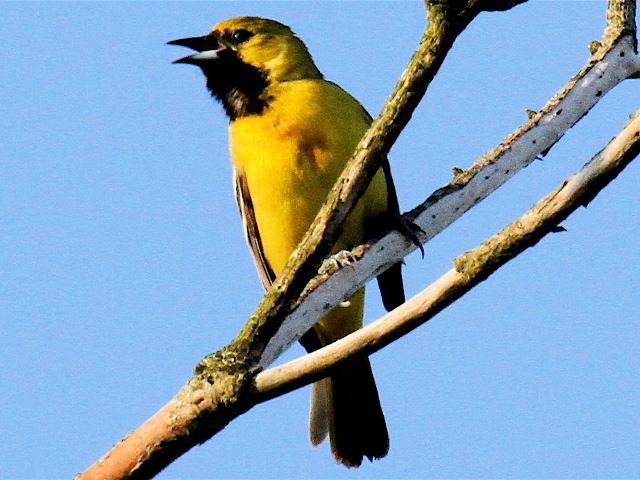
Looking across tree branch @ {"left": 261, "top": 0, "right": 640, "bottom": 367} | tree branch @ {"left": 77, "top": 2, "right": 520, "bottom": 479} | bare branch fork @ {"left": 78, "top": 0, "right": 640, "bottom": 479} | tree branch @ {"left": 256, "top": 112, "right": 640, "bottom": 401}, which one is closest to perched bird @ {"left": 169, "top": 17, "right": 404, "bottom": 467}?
tree branch @ {"left": 261, "top": 0, "right": 640, "bottom": 367}

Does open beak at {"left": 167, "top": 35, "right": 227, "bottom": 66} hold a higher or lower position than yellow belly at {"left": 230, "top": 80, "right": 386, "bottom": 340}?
higher

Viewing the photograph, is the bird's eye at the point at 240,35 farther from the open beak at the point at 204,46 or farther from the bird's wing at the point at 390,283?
the bird's wing at the point at 390,283

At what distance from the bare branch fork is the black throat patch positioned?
2.07 metres

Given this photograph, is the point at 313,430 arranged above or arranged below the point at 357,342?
above

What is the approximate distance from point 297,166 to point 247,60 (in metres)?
0.91

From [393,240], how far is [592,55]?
106 centimetres

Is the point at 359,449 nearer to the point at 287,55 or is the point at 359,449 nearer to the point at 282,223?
the point at 282,223

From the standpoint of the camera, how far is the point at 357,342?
2.71 metres

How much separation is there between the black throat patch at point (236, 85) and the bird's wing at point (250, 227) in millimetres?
335

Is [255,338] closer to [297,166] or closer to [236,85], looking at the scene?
[297,166]

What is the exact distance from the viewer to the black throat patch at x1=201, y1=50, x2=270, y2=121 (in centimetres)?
522

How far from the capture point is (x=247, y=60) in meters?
5.54

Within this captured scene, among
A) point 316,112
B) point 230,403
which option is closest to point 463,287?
point 230,403

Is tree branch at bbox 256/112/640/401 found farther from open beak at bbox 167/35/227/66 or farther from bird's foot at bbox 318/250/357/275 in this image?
open beak at bbox 167/35/227/66
